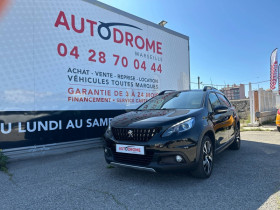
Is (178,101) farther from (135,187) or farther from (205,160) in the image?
(135,187)

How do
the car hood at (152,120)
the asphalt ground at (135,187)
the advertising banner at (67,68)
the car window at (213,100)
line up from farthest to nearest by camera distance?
the advertising banner at (67,68) < the car window at (213,100) < the car hood at (152,120) < the asphalt ground at (135,187)

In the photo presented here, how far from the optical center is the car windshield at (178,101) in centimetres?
399

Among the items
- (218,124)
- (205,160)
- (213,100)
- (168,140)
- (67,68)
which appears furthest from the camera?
(67,68)

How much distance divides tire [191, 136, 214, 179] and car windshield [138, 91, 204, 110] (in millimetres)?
673

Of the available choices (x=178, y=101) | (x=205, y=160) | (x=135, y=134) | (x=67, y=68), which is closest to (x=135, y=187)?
(x=135, y=134)

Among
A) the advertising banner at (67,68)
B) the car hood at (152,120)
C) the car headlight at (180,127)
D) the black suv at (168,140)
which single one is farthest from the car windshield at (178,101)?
the advertising banner at (67,68)

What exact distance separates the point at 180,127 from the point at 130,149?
2.64 ft

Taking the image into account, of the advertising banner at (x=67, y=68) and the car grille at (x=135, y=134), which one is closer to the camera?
the car grille at (x=135, y=134)

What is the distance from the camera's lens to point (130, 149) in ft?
10.4

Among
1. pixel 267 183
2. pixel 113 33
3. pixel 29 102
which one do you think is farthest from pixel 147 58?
pixel 267 183

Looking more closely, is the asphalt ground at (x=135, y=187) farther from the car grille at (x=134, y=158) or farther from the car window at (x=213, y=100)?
the car window at (x=213, y=100)

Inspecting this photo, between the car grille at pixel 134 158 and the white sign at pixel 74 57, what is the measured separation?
8.98ft

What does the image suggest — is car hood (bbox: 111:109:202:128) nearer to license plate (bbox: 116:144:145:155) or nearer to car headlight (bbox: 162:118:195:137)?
car headlight (bbox: 162:118:195:137)

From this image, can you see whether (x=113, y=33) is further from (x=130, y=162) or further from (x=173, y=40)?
(x=130, y=162)
